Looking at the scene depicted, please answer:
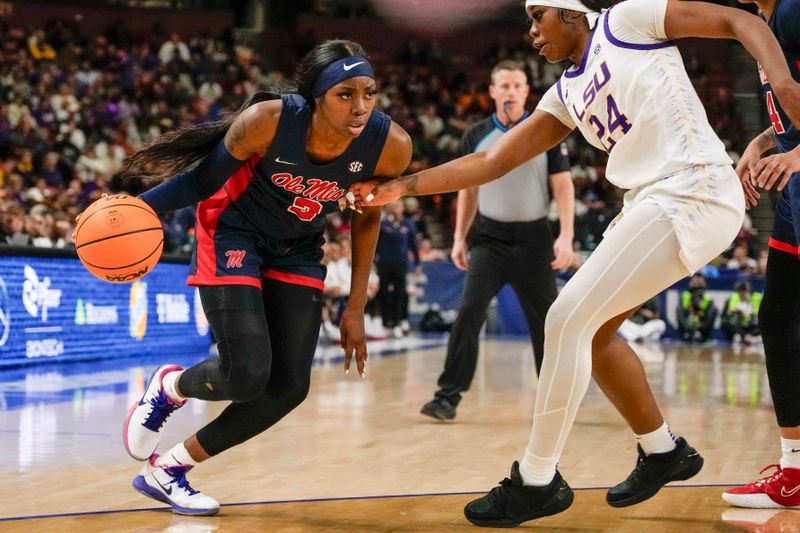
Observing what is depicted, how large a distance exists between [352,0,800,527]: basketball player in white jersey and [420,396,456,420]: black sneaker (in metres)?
3.06

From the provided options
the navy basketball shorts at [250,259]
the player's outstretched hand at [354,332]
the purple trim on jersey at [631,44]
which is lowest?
the player's outstretched hand at [354,332]

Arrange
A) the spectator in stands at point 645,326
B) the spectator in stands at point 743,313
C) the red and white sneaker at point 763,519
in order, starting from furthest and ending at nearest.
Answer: the spectator in stands at point 645,326 → the spectator in stands at point 743,313 → the red and white sneaker at point 763,519

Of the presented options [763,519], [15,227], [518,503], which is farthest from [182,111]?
[763,519]

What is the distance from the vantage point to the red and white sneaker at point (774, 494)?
4.11 metres

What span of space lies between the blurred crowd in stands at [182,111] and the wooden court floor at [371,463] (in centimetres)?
634

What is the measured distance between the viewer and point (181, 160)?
169 inches

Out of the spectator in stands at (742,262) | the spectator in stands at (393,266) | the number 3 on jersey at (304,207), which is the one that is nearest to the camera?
the number 3 on jersey at (304,207)

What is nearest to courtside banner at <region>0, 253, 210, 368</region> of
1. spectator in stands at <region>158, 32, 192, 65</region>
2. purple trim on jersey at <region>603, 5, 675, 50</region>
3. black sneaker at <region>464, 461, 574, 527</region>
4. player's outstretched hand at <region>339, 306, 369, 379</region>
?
player's outstretched hand at <region>339, 306, 369, 379</region>

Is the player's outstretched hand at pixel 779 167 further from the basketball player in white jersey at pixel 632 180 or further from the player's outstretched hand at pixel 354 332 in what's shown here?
the player's outstretched hand at pixel 354 332

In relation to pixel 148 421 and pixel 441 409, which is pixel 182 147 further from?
pixel 441 409

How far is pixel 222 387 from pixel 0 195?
10.6m

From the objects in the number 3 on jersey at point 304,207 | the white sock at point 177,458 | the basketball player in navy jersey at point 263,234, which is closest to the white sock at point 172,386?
the basketball player in navy jersey at point 263,234

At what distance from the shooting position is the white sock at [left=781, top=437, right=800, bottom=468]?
4152 millimetres

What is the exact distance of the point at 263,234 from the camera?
13.9 ft
